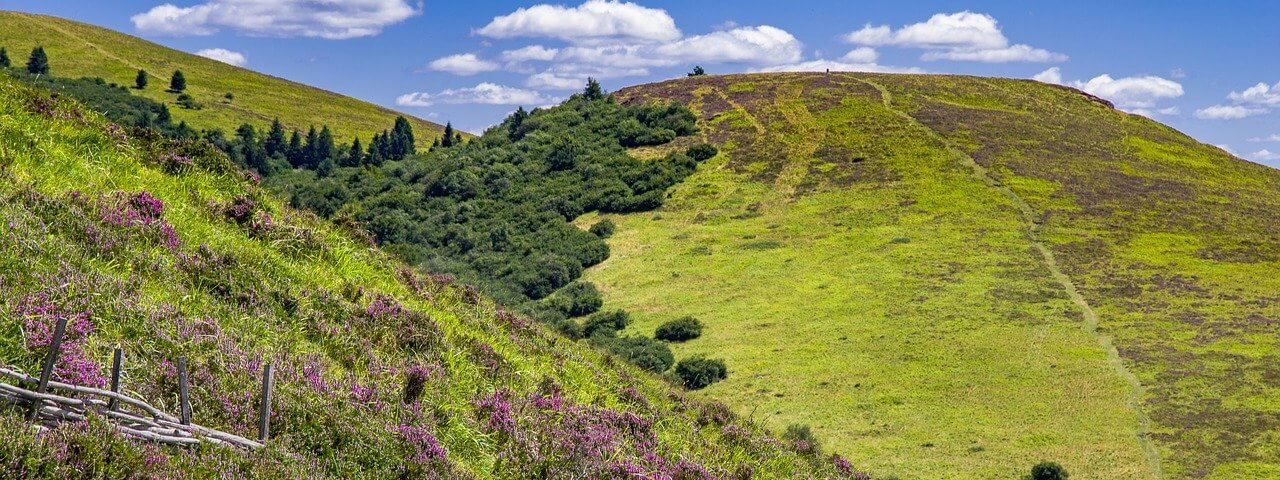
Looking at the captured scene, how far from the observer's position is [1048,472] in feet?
138

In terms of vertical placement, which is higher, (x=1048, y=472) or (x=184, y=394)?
(x=184, y=394)

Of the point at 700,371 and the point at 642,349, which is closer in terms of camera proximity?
the point at 700,371

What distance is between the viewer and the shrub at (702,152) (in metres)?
112

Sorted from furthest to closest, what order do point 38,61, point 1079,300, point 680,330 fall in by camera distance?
point 38,61
point 680,330
point 1079,300

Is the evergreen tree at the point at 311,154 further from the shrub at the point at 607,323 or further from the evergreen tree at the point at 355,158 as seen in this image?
the shrub at the point at 607,323

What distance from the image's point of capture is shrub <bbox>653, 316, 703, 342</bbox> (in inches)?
2702

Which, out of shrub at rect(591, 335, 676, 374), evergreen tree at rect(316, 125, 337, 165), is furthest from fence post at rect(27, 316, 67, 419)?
evergreen tree at rect(316, 125, 337, 165)

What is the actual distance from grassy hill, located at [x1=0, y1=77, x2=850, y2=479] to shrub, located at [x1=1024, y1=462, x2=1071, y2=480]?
106ft

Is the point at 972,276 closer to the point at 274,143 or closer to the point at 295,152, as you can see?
the point at 295,152

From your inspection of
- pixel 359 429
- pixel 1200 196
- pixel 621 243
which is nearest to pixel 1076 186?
pixel 1200 196

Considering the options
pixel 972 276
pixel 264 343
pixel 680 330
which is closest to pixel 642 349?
pixel 680 330

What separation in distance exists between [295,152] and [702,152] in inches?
3745

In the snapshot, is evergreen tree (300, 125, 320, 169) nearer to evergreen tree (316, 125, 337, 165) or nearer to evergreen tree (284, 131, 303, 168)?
evergreen tree (316, 125, 337, 165)

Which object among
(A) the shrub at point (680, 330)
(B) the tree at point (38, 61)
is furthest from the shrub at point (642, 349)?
(B) the tree at point (38, 61)
